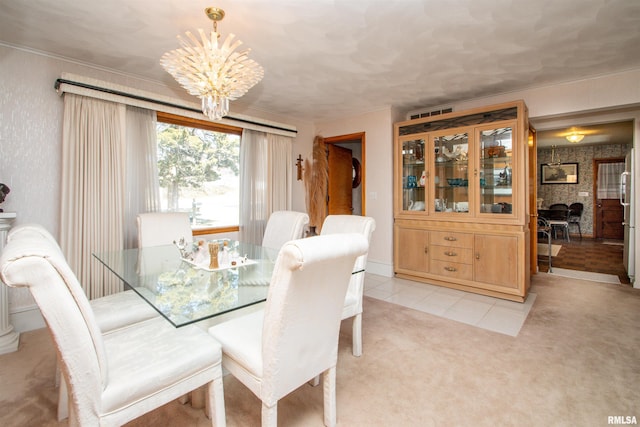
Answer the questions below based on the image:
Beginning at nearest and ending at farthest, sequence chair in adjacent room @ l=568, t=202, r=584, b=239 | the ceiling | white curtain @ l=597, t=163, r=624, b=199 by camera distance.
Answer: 1. the ceiling
2. white curtain @ l=597, t=163, r=624, b=199
3. chair in adjacent room @ l=568, t=202, r=584, b=239

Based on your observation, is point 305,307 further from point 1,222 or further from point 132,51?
point 132,51

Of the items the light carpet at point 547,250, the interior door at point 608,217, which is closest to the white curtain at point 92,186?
the light carpet at point 547,250

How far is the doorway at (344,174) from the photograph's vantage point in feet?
15.9

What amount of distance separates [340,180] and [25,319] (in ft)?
13.6

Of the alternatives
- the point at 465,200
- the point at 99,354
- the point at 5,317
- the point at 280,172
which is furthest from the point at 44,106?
the point at 465,200

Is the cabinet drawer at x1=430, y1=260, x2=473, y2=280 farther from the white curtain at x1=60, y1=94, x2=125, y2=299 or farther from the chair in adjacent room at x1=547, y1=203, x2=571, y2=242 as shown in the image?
the chair in adjacent room at x1=547, y1=203, x2=571, y2=242

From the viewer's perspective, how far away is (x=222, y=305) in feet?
4.18

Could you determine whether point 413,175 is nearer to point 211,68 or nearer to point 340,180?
point 340,180

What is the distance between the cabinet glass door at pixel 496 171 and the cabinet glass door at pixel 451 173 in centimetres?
18

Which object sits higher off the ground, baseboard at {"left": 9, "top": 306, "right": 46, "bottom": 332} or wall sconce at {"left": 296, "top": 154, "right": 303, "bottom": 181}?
wall sconce at {"left": 296, "top": 154, "right": 303, "bottom": 181}

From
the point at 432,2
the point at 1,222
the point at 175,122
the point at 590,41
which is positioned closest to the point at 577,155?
the point at 590,41

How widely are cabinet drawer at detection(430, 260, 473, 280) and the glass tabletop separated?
2300 mm

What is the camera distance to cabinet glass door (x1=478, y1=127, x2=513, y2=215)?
10.6 ft

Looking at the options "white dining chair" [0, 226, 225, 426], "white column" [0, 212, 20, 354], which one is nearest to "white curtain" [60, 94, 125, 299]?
"white column" [0, 212, 20, 354]
